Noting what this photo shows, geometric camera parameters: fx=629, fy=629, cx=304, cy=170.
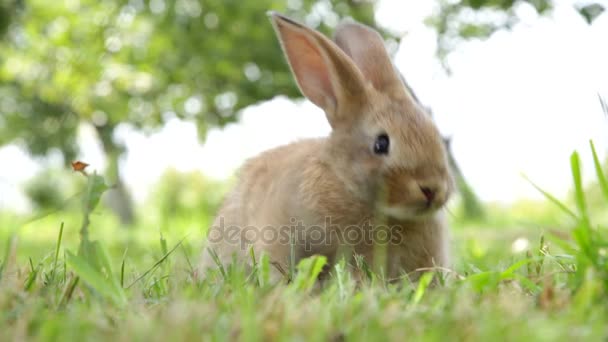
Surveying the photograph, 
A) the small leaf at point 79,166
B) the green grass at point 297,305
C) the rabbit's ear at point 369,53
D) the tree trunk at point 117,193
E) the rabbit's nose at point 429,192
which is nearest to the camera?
the green grass at point 297,305

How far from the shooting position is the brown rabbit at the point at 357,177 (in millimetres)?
2826

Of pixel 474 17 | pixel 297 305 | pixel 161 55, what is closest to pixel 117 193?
pixel 161 55

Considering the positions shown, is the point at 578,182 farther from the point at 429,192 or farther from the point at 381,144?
the point at 381,144

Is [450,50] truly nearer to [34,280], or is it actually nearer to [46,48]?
[34,280]

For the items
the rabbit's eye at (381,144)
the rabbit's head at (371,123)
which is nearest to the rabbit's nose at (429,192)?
the rabbit's head at (371,123)

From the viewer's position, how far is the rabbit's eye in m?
2.94

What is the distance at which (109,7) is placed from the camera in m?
7.89

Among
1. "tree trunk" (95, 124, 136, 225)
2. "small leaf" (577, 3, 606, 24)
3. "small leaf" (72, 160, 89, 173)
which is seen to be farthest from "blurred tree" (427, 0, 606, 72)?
"tree trunk" (95, 124, 136, 225)

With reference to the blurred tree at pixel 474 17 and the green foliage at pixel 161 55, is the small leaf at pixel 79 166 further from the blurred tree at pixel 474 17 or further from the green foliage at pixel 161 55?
the green foliage at pixel 161 55

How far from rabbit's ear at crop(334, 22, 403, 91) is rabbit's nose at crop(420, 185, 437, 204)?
29.3 inches

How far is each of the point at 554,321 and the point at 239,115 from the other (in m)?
7.87

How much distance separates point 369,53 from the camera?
3443mm

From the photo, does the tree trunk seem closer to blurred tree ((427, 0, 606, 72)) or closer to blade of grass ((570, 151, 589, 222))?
blurred tree ((427, 0, 606, 72))

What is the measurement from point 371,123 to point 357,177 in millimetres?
287
